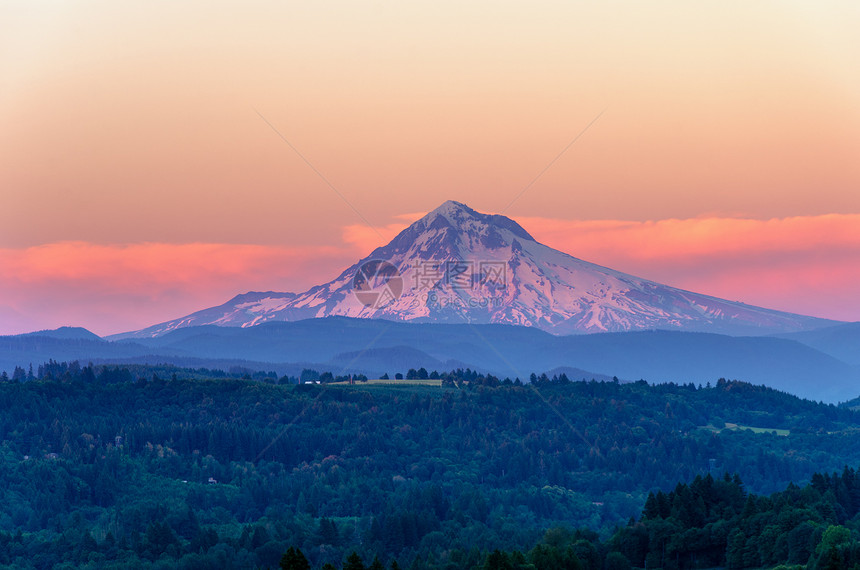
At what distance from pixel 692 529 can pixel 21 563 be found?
9519 cm

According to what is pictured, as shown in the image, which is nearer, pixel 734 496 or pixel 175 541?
pixel 734 496

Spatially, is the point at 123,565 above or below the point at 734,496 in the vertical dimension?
below

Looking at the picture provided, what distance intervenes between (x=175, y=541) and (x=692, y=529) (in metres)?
80.4

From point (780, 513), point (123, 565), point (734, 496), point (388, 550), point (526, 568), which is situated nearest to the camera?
point (526, 568)

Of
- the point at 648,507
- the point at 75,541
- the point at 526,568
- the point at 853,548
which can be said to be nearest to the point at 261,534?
the point at 75,541

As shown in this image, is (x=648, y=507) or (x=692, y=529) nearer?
(x=692, y=529)

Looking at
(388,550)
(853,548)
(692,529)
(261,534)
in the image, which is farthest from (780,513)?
(261,534)

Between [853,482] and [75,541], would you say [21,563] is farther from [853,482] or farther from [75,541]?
[853,482]

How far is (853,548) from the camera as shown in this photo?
118500 millimetres

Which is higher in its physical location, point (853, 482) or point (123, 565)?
point (853, 482)

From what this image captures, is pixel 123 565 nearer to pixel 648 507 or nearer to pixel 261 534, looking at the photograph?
pixel 261 534

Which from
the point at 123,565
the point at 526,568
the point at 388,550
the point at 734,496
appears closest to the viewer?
the point at 526,568

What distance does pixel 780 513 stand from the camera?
5576 inches

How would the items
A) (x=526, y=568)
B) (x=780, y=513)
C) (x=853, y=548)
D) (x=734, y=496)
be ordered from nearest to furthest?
1. (x=853, y=548)
2. (x=526, y=568)
3. (x=780, y=513)
4. (x=734, y=496)
